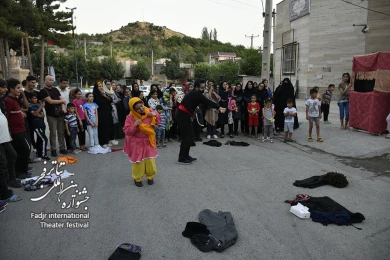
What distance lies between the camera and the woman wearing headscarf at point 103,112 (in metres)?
8.52

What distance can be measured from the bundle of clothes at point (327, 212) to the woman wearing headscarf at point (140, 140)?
2507 mm

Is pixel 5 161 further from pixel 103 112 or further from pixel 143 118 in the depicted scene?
pixel 103 112

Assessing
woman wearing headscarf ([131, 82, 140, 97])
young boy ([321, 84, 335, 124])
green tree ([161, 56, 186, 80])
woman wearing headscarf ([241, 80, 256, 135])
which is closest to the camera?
woman wearing headscarf ([131, 82, 140, 97])

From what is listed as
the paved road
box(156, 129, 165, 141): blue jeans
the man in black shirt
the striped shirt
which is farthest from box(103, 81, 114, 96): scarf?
the man in black shirt

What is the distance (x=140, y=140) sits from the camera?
5.59 meters

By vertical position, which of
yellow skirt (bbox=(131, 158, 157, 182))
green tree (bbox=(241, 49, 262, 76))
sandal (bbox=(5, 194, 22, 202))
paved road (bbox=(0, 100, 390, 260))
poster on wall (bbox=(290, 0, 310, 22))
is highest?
poster on wall (bbox=(290, 0, 310, 22))

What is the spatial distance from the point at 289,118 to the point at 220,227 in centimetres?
618

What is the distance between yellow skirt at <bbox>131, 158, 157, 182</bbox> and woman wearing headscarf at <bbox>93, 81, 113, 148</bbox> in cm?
337

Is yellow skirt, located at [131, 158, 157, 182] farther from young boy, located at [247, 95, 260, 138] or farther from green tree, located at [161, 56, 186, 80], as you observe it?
green tree, located at [161, 56, 186, 80]

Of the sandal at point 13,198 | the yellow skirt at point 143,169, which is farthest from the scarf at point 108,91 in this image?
the sandal at point 13,198

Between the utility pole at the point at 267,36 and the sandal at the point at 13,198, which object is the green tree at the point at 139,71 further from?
the sandal at the point at 13,198

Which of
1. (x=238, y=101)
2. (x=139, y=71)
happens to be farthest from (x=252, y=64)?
(x=238, y=101)

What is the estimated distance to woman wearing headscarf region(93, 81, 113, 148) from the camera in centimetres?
852

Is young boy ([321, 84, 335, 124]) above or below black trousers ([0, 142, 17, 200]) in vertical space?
above
